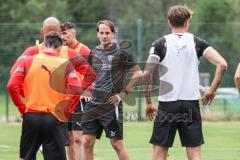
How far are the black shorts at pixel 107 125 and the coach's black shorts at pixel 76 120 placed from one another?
21.6 inches

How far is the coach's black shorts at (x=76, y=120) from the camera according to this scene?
42.3ft

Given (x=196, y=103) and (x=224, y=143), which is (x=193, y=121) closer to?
(x=196, y=103)

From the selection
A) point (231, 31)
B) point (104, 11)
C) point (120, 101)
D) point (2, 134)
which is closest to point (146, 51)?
point (231, 31)

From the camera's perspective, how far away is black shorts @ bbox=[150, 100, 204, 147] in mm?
9984

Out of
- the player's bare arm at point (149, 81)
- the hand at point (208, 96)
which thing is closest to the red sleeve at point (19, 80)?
the player's bare arm at point (149, 81)

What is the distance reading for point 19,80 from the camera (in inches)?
391

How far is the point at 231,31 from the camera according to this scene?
27.5 metres

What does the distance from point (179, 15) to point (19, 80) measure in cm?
205

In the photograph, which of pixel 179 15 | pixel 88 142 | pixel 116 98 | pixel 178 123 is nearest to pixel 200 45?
pixel 179 15

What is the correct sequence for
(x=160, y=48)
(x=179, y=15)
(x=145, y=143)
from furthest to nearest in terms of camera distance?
(x=145, y=143), (x=160, y=48), (x=179, y=15)

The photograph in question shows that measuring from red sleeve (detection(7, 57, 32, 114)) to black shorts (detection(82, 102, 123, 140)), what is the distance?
90.4 inches

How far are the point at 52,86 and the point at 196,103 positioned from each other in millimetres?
1752

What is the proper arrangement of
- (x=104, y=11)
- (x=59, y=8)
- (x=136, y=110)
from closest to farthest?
(x=136, y=110)
(x=59, y=8)
(x=104, y=11)

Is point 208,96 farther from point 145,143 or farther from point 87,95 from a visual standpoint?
point 145,143
